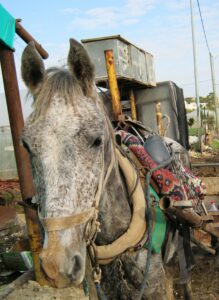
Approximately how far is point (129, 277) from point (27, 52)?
1468 millimetres

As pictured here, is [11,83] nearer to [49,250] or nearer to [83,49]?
[83,49]

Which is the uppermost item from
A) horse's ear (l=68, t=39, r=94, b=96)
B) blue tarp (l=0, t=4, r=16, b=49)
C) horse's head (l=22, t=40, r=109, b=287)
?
blue tarp (l=0, t=4, r=16, b=49)

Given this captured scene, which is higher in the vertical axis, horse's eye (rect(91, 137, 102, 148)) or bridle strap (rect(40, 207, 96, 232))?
horse's eye (rect(91, 137, 102, 148))

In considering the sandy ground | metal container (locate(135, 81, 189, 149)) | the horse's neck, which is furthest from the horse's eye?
metal container (locate(135, 81, 189, 149))

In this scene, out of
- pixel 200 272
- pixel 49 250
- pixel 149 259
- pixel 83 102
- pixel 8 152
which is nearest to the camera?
pixel 49 250

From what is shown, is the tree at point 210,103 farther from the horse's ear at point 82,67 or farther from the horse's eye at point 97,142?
the horse's eye at point 97,142

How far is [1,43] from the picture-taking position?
4.03 m

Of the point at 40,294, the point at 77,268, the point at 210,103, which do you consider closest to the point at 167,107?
the point at 40,294

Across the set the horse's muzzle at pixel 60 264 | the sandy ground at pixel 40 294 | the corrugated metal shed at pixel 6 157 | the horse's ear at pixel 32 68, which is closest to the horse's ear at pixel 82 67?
the horse's ear at pixel 32 68

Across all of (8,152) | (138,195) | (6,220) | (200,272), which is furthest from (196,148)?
(138,195)

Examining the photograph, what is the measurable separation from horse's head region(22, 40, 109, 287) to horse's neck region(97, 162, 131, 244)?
344 millimetres

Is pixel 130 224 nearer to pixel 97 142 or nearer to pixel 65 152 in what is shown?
pixel 97 142

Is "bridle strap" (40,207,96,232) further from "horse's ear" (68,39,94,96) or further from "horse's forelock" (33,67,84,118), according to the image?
"horse's ear" (68,39,94,96)

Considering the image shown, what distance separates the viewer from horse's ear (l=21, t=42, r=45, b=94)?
2.06 m
